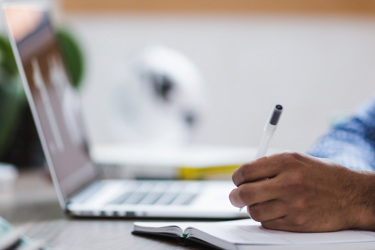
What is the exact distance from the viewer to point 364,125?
3.45ft

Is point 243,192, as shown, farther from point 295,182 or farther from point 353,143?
point 353,143

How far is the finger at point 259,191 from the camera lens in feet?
2.04

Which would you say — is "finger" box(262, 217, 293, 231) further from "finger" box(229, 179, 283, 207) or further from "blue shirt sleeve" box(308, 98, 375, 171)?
"blue shirt sleeve" box(308, 98, 375, 171)

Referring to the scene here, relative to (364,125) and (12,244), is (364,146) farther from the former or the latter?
(12,244)

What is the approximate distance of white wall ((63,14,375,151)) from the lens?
2678 mm

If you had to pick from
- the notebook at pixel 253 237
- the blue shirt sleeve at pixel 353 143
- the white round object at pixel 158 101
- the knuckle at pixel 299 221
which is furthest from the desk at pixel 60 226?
the white round object at pixel 158 101

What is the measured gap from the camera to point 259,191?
0.62m

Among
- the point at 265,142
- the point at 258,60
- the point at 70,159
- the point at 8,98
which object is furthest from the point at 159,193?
the point at 258,60

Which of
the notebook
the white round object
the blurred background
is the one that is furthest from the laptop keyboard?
the blurred background

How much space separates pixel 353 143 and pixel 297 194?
0.38 metres

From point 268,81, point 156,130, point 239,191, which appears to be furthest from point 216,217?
point 268,81

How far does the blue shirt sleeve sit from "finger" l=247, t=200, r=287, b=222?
22 cm

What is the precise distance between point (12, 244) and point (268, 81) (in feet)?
7.57

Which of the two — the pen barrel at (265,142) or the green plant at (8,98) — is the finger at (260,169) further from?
the green plant at (8,98)
